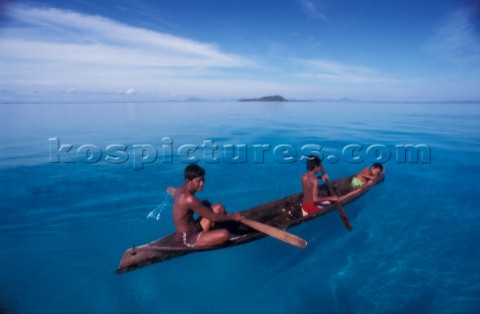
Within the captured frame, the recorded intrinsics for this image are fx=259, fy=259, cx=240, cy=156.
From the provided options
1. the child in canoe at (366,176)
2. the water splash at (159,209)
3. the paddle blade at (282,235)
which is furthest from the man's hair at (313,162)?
the water splash at (159,209)

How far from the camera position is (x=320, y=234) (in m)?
8.23

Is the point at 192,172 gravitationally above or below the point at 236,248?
above

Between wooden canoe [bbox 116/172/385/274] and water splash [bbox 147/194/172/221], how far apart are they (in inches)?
124

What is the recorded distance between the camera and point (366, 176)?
10484 mm

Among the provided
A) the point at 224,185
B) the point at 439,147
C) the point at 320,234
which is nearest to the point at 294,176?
the point at 224,185

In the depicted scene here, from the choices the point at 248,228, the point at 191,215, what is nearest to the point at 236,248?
the point at 248,228

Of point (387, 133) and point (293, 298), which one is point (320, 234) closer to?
point (293, 298)

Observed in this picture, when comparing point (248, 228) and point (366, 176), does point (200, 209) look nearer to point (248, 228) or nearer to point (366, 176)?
point (248, 228)

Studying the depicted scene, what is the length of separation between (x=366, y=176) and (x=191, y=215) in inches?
304

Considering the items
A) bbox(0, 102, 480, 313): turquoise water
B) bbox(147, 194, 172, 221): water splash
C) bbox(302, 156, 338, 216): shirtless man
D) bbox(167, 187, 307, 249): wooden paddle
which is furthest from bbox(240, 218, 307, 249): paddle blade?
bbox(147, 194, 172, 221): water splash

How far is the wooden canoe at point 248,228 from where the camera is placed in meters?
5.79

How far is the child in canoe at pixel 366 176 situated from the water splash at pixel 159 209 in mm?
7465

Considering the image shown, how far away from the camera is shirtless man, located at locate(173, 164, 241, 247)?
5.47 m

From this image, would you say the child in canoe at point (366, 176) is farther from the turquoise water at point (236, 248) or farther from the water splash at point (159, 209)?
the water splash at point (159, 209)
